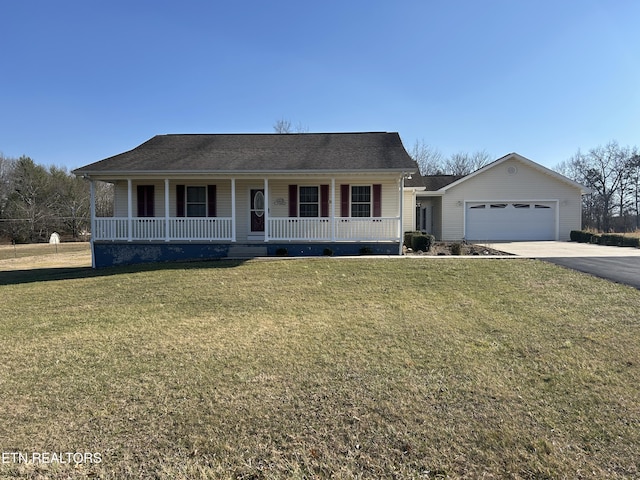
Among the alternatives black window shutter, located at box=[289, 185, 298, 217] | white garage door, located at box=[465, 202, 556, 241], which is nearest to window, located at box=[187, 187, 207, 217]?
black window shutter, located at box=[289, 185, 298, 217]

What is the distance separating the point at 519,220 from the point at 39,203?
159 ft

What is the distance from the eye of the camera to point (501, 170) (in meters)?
19.7

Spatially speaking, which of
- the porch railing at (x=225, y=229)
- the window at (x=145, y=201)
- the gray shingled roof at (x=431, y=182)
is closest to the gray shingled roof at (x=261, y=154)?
the window at (x=145, y=201)

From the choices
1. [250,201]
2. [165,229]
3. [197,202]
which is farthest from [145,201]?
[250,201]

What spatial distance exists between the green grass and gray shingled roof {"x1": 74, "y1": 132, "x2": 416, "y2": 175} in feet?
20.1

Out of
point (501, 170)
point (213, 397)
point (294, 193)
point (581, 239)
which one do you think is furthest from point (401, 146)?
point (213, 397)

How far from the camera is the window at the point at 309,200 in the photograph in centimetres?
1419

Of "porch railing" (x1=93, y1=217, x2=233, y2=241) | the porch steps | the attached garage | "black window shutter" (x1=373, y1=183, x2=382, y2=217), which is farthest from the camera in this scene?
the attached garage

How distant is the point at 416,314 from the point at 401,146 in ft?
31.9

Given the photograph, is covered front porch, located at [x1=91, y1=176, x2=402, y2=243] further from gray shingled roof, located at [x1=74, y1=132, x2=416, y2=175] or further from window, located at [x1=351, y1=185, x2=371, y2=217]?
gray shingled roof, located at [x1=74, y1=132, x2=416, y2=175]

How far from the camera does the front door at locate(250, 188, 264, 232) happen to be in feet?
46.8

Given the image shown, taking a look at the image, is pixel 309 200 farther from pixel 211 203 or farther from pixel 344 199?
pixel 211 203

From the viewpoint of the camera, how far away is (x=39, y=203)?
42.9 m

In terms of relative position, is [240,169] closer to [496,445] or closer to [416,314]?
[416,314]
